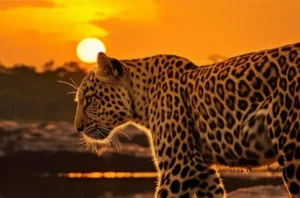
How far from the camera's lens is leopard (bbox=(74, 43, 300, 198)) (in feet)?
41.0

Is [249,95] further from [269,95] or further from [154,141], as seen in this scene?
[154,141]

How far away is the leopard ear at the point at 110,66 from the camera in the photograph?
14133mm

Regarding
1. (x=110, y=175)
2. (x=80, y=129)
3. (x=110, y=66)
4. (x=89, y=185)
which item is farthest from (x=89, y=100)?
(x=110, y=175)

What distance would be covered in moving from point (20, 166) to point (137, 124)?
68.9 ft

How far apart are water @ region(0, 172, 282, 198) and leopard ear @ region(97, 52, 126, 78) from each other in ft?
22.4

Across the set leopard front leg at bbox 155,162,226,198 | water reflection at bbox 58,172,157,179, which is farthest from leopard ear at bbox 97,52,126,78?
water reflection at bbox 58,172,157,179

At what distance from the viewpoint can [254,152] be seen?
41.9 ft

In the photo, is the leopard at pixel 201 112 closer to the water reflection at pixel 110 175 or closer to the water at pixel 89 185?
the water at pixel 89 185

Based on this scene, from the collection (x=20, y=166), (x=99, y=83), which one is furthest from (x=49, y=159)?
(x=99, y=83)

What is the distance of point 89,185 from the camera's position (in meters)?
26.2

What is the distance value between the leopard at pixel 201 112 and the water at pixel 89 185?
264 inches

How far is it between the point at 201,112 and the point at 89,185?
13.1 meters

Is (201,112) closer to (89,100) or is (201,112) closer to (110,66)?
(110,66)

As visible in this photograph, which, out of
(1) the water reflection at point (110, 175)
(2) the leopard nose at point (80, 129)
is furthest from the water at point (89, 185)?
(2) the leopard nose at point (80, 129)
